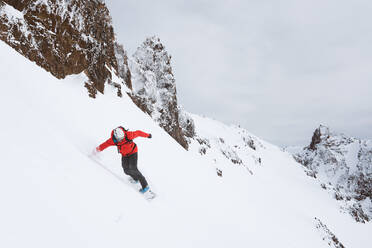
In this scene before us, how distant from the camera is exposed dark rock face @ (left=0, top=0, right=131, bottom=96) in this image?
9227mm

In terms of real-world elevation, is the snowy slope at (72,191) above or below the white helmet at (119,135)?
below

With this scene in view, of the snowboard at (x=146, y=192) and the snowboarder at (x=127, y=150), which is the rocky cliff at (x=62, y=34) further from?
the snowboard at (x=146, y=192)

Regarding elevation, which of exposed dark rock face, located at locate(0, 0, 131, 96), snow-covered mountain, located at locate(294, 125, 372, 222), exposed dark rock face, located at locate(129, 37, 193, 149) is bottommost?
exposed dark rock face, located at locate(0, 0, 131, 96)

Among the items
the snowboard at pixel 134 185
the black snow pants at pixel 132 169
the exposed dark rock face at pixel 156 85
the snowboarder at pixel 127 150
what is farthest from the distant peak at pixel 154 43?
the snowboard at pixel 134 185

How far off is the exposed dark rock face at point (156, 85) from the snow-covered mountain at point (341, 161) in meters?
81.6

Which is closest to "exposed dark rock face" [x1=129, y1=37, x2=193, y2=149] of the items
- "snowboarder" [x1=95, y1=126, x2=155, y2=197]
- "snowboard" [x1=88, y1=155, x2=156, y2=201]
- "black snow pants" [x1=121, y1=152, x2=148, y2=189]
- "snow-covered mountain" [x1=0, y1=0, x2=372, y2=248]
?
"snow-covered mountain" [x1=0, y1=0, x2=372, y2=248]

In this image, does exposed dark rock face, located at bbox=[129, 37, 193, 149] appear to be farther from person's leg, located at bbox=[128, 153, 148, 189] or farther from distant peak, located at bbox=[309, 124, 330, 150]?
distant peak, located at bbox=[309, 124, 330, 150]

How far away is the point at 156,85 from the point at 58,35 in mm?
15450

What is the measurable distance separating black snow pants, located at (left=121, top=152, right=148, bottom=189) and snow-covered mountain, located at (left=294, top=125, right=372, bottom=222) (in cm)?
9480

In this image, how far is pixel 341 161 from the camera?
10262 centimetres

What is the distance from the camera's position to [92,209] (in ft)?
11.0

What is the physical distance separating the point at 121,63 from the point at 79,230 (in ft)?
71.3

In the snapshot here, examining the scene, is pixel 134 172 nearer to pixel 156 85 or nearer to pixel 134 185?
pixel 134 185

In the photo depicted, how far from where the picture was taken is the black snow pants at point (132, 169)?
5676 mm
